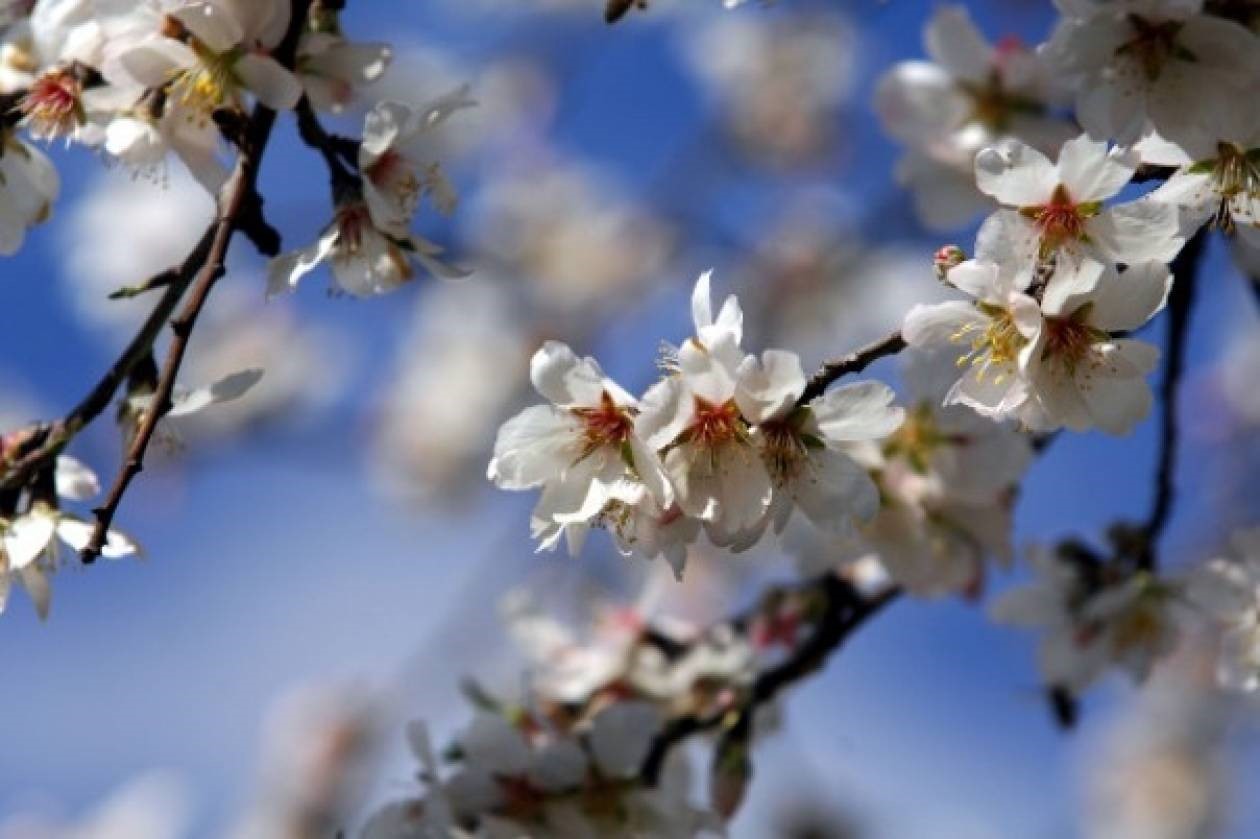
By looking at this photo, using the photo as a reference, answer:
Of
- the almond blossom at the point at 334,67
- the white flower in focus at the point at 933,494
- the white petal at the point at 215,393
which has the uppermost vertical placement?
the almond blossom at the point at 334,67

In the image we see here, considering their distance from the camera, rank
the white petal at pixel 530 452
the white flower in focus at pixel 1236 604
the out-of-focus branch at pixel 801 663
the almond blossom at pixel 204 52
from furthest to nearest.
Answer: the out-of-focus branch at pixel 801 663, the white flower in focus at pixel 1236 604, the almond blossom at pixel 204 52, the white petal at pixel 530 452

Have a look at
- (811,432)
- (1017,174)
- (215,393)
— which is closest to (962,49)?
(1017,174)

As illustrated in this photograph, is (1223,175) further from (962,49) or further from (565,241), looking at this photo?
(565,241)

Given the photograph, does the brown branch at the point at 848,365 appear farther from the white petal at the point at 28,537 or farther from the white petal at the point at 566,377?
the white petal at the point at 28,537

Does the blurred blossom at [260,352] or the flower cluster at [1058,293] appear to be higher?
the flower cluster at [1058,293]

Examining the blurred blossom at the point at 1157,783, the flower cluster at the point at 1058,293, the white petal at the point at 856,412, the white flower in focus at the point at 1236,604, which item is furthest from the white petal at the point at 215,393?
the blurred blossom at the point at 1157,783
